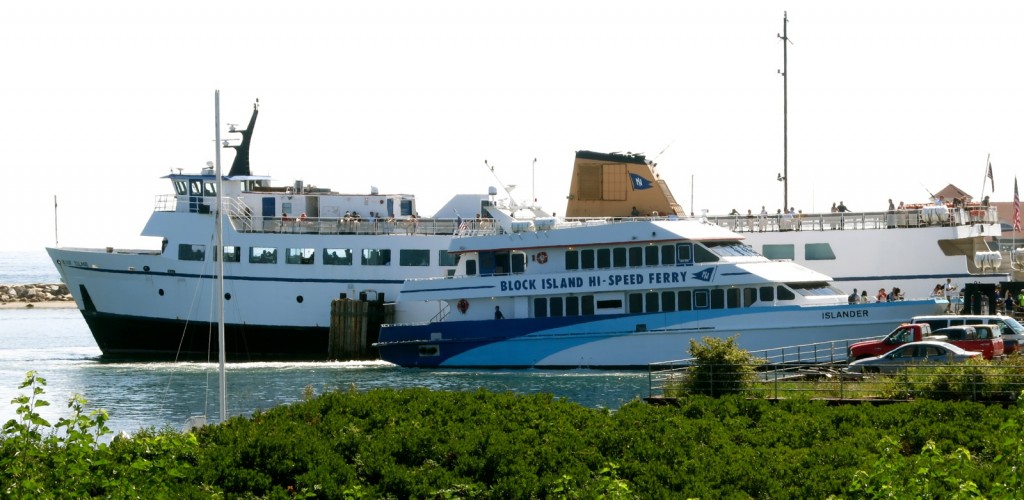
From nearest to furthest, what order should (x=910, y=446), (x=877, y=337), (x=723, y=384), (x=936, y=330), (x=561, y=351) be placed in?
(x=910, y=446) < (x=723, y=384) < (x=936, y=330) < (x=877, y=337) < (x=561, y=351)

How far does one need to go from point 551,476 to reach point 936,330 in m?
16.1

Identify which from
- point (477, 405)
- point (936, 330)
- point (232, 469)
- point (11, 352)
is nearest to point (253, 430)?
point (232, 469)

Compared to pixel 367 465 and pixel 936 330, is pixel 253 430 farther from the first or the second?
pixel 936 330

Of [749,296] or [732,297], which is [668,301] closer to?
[732,297]

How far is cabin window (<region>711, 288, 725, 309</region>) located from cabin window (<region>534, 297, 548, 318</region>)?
4971mm

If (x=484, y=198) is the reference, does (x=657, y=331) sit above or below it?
below

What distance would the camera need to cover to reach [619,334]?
125ft

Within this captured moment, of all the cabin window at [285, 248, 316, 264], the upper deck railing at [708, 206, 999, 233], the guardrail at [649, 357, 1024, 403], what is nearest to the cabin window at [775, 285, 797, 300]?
the upper deck railing at [708, 206, 999, 233]

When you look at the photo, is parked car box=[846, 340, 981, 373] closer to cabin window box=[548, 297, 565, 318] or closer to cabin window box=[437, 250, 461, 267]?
cabin window box=[548, 297, 565, 318]

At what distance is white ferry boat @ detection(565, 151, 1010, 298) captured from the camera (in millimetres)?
41594

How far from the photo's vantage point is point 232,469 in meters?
18.2

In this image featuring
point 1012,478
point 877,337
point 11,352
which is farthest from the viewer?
point 11,352

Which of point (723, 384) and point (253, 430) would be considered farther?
point (723, 384)

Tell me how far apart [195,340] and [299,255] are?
15.9 ft
